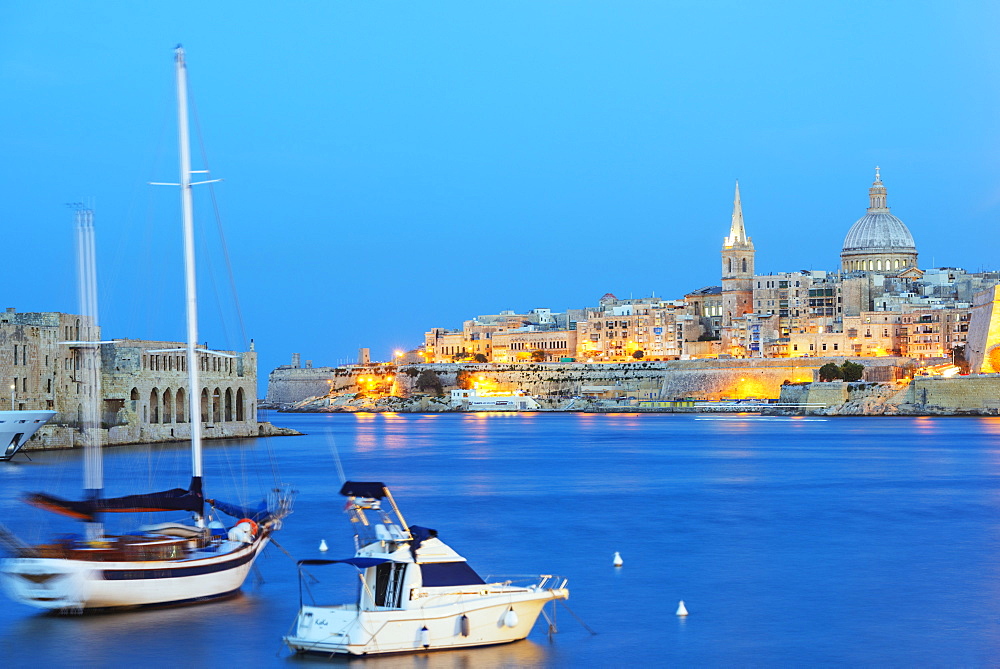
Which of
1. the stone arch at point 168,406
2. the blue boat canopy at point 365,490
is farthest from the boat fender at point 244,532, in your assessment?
the stone arch at point 168,406

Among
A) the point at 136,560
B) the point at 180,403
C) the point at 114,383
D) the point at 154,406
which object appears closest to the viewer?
the point at 136,560

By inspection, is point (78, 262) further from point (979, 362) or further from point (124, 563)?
point (979, 362)

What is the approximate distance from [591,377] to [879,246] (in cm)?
2524

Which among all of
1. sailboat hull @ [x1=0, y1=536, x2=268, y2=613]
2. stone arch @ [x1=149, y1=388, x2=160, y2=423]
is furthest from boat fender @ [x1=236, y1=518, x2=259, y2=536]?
stone arch @ [x1=149, y1=388, x2=160, y2=423]

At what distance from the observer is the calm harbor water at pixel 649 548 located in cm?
1172

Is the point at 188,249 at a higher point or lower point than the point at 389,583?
higher

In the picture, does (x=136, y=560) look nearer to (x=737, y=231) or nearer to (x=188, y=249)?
(x=188, y=249)

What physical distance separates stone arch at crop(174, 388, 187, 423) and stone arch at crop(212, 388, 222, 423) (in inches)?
36.8

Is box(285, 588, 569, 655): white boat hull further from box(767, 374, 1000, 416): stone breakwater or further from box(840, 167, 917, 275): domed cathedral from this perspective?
box(840, 167, 917, 275): domed cathedral

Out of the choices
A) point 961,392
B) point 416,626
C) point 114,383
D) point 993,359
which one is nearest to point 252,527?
point 416,626

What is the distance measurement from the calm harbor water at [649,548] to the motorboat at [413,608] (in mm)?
166

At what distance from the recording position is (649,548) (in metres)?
18.2

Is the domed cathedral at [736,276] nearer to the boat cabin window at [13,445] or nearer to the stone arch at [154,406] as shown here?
the stone arch at [154,406]

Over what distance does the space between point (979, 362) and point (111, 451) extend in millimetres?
47231
